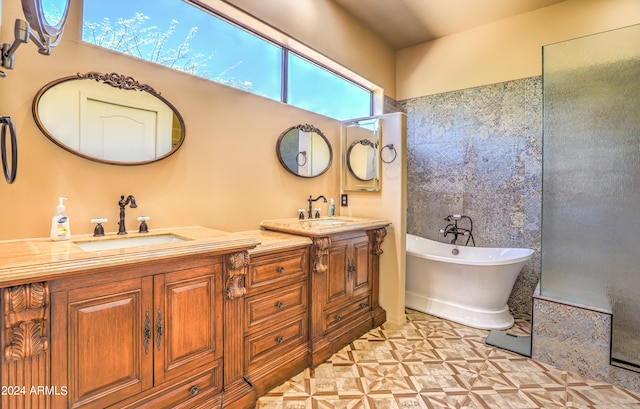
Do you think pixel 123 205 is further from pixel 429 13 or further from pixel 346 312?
pixel 429 13

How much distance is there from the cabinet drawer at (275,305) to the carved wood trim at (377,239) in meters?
0.92

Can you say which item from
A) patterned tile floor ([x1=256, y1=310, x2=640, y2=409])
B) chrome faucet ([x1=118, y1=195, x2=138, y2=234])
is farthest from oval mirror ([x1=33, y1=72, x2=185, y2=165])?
patterned tile floor ([x1=256, y1=310, x2=640, y2=409])

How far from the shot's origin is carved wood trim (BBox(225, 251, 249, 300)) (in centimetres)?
158

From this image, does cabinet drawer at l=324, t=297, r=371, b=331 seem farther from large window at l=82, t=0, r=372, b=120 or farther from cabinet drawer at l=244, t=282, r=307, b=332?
large window at l=82, t=0, r=372, b=120

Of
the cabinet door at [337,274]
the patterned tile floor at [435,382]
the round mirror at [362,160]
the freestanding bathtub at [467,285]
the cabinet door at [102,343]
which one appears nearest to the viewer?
the cabinet door at [102,343]

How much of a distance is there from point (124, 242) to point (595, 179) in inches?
126

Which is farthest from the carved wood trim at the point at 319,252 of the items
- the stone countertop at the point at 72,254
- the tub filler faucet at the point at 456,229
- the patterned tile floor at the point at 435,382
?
the tub filler faucet at the point at 456,229

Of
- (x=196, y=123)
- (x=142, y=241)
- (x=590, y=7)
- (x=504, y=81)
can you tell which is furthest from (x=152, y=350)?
(x=590, y=7)

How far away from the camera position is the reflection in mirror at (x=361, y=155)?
10.1ft

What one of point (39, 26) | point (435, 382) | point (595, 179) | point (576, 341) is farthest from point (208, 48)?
point (576, 341)

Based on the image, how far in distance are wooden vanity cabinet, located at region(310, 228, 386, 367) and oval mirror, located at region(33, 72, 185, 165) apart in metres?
1.25

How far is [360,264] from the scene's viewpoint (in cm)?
269

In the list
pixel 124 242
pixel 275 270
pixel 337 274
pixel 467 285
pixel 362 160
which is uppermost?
pixel 362 160

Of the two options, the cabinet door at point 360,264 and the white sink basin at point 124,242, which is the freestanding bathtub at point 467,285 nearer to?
the cabinet door at point 360,264
